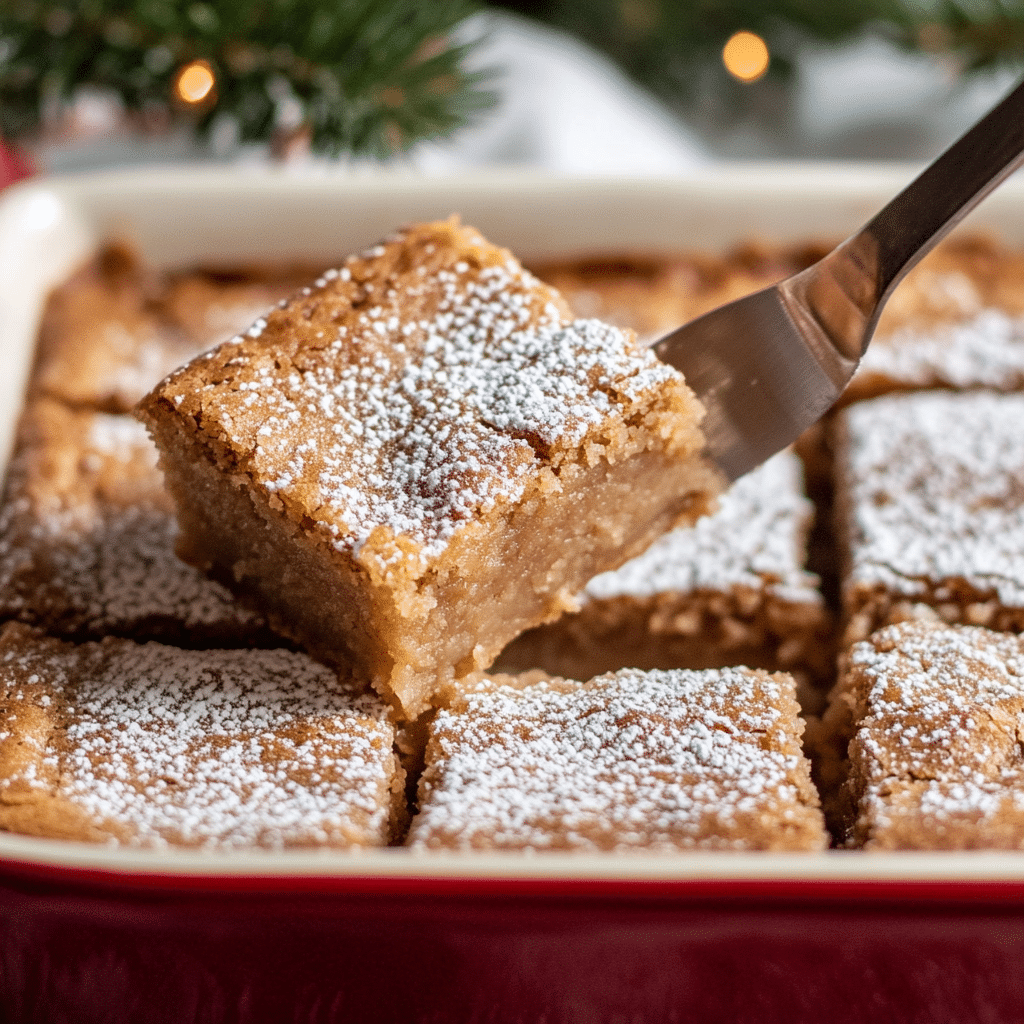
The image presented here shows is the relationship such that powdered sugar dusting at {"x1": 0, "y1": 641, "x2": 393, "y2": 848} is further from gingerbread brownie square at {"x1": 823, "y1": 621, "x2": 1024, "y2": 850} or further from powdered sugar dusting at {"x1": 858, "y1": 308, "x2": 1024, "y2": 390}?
powdered sugar dusting at {"x1": 858, "y1": 308, "x2": 1024, "y2": 390}

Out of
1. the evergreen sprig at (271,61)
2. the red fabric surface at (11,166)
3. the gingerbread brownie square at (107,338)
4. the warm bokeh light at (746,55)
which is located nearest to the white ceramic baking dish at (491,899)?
the gingerbread brownie square at (107,338)

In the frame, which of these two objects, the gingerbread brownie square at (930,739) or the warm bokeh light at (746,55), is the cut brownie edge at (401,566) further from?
the warm bokeh light at (746,55)

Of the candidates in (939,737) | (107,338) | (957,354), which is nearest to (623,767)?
(939,737)

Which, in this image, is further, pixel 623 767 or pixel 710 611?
pixel 710 611

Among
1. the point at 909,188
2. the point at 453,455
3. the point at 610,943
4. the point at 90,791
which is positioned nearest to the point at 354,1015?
the point at 610,943

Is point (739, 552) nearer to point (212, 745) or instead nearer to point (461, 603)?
point (461, 603)

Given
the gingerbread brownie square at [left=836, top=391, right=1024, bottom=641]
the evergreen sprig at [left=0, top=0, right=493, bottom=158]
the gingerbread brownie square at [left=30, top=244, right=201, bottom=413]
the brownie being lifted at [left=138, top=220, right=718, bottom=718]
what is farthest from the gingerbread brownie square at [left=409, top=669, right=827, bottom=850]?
the evergreen sprig at [left=0, top=0, right=493, bottom=158]
